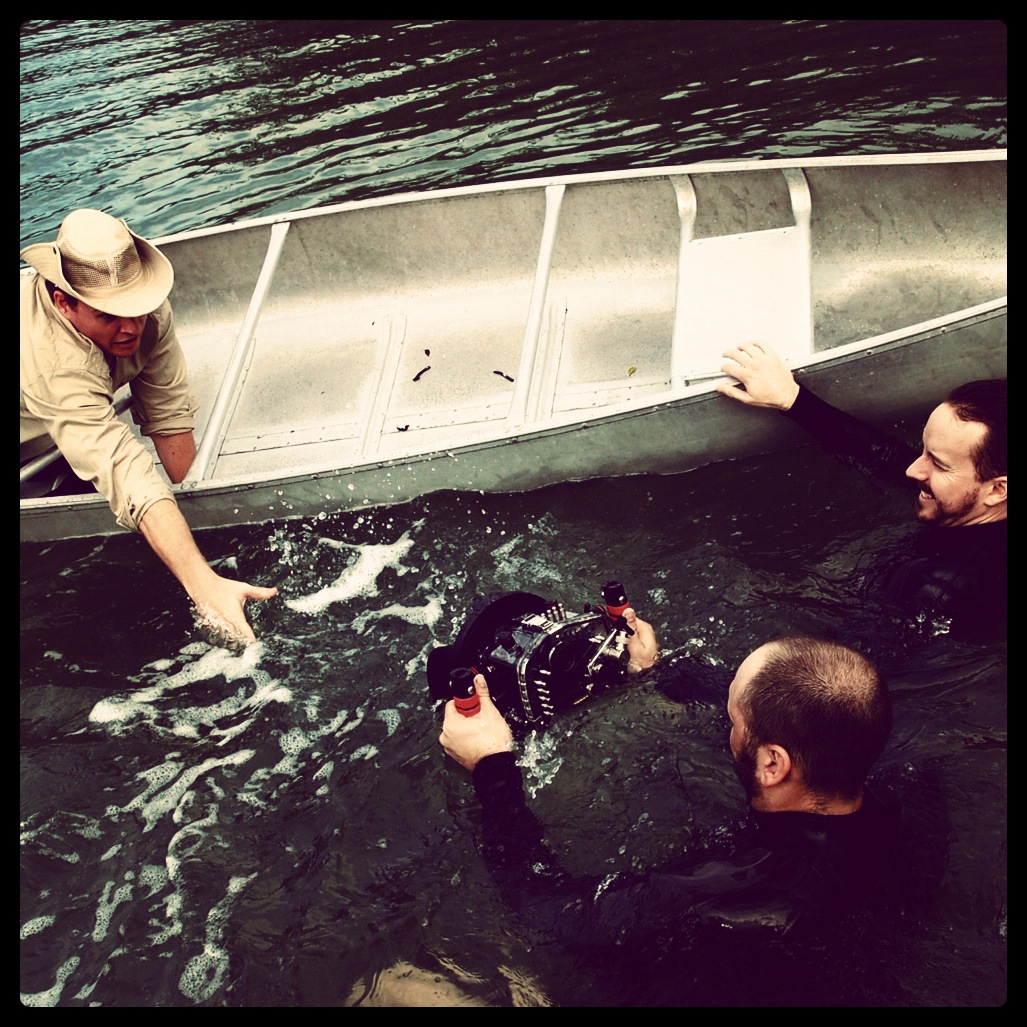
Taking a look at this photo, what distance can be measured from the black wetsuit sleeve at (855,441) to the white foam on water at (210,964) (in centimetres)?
331

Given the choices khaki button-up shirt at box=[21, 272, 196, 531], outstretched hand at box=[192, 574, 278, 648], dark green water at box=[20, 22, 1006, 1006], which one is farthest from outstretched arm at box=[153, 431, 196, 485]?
outstretched hand at box=[192, 574, 278, 648]

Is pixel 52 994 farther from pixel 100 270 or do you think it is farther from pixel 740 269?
pixel 740 269

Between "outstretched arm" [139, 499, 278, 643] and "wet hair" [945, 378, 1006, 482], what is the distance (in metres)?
2.93

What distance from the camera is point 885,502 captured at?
5.39 metres

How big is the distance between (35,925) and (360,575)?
2324 mm

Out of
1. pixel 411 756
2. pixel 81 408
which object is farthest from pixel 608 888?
pixel 81 408

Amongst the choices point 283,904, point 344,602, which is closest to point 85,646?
point 344,602

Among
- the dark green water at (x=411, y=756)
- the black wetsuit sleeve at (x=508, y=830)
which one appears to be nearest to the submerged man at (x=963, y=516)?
the dark green water at (x=411, y=756)

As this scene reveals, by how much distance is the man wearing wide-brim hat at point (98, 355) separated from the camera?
4770mm

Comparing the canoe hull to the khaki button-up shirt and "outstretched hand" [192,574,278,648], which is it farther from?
"outstretched hand" [192,574,278,648]
